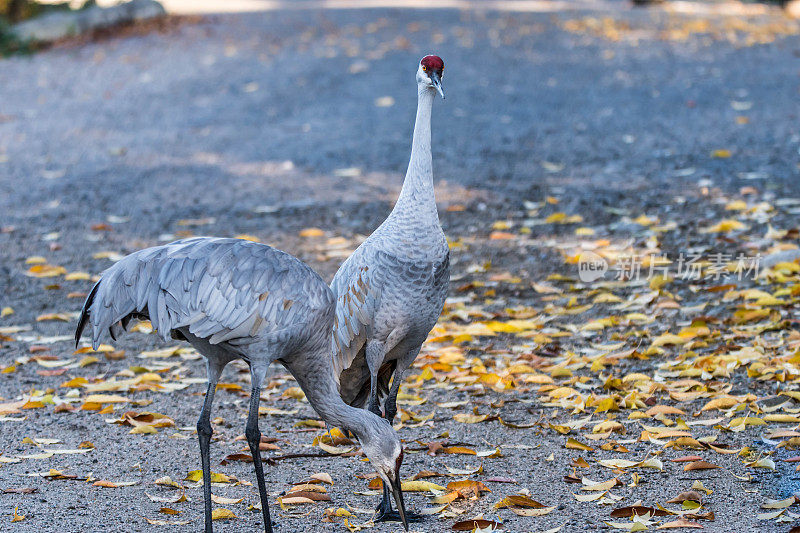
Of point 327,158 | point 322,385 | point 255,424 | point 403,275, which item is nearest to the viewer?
point 255,424

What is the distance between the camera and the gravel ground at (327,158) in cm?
485

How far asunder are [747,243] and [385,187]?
3450mm

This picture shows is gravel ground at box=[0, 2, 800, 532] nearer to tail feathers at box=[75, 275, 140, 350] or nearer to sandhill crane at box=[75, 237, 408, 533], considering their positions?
sandhill crane at box=[75, 237, 408, 533]

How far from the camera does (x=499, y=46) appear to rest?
15.5 m

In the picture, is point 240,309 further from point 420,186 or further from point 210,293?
point 420,186

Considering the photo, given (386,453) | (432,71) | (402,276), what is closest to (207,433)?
(386,453)

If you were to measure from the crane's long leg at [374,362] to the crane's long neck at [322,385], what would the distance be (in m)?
0.30

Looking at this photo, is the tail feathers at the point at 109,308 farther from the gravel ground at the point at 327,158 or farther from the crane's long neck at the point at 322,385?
the gravel ground at the point at 327,158

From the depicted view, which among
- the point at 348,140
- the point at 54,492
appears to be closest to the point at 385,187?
the point at 348,140

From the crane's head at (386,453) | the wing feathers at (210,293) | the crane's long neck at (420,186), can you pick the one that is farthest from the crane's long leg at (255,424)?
the crane's long neck at (420,186)

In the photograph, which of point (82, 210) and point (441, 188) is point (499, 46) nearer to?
point (441, 188)

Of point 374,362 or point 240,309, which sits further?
point 374,362

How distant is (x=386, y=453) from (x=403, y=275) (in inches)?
33.7

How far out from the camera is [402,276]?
4535 mm
